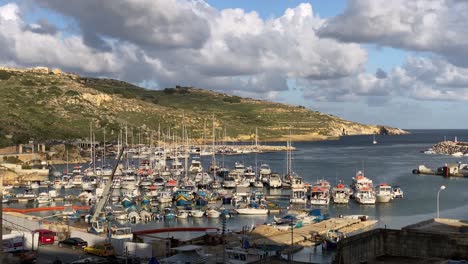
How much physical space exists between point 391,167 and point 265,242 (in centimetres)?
7558

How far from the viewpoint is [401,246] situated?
70.0ft

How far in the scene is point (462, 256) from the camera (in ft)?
66.5

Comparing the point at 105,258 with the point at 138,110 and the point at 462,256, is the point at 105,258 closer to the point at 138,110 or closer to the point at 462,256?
the point at 462,256

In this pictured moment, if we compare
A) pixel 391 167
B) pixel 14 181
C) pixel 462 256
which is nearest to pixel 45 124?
pixel 14 181

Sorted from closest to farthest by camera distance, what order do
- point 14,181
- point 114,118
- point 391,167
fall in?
point 14,181 → point 391,167 → point 114,118

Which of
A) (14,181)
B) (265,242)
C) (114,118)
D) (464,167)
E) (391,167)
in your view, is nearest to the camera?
(265,242)

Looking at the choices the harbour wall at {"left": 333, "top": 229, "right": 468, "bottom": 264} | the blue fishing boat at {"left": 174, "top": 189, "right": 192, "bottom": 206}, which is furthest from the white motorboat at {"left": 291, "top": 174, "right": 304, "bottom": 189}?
the harbour wall at {"left": 333, "top": 229, "right": 468, "bottom": 264}

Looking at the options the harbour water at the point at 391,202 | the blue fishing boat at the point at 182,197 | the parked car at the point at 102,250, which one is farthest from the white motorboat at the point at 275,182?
the parked car at the point at 102,250

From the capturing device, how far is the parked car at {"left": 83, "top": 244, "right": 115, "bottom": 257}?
30075 mm

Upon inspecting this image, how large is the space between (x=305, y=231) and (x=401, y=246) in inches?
808

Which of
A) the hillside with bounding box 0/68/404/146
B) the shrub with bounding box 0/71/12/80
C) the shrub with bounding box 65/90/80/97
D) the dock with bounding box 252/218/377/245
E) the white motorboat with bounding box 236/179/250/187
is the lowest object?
the dock with bounding box 252/218/377/245

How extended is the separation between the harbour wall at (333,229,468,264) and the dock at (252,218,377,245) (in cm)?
1369

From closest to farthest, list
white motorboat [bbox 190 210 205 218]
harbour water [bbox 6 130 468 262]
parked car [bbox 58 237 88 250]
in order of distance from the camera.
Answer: parked car [bbox 58 237 88 250] < harbour water [bbox 6 130 468 262] < white motorboat [bbox 190 210 205 218]

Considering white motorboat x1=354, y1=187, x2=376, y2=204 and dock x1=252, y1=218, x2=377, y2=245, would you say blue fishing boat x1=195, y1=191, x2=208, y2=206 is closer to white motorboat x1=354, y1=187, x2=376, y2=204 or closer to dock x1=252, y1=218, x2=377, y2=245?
dock x1=252, y1=218, x2=377, y2=245
